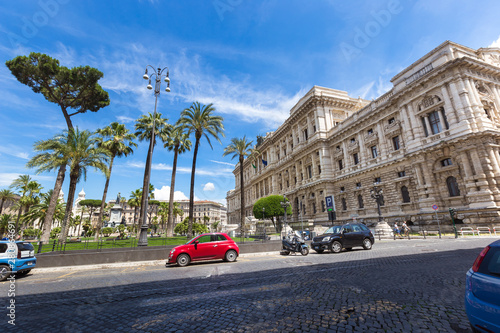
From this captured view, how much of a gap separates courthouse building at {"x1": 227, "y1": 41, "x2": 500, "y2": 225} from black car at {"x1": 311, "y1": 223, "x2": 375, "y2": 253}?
14.2 meters

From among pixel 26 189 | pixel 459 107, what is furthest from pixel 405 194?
pixel 26 189

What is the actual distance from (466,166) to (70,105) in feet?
142

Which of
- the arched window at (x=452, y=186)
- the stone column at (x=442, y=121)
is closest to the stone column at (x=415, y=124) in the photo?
the stone column at (x=442, y=121)

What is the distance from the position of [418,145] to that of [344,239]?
19.0 metres

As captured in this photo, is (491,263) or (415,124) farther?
(415,124)

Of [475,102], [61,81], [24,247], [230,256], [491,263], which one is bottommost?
[230,256]

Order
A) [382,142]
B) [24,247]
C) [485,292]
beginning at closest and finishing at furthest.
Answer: [485,292] < [24,247] < [382,142]

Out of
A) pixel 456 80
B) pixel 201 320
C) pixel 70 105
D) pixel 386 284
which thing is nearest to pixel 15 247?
pixel 201 320

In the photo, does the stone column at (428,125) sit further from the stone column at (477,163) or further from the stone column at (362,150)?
the stone column at (362,150)

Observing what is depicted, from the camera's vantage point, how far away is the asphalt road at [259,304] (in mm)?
3627

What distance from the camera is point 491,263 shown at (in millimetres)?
2729

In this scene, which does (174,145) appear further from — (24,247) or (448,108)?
(448,108)

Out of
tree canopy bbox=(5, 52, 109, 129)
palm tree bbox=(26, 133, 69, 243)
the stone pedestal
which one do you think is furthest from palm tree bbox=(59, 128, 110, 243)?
the stone pedestal

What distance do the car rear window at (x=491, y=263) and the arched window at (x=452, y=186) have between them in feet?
86.9
